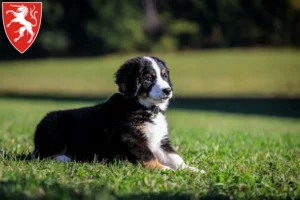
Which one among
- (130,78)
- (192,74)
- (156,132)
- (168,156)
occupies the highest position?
(130,78)

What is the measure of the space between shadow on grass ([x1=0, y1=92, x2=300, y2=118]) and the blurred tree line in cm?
1047

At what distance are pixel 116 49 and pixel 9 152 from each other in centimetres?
3173

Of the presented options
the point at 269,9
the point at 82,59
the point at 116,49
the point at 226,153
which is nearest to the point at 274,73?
the point at 269,9

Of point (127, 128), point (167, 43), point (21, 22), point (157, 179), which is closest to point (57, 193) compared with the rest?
point (157, 179)

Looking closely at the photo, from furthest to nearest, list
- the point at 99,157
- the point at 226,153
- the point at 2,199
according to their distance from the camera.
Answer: the point at 226,153 < the point at 99,157 < the point at 2,199

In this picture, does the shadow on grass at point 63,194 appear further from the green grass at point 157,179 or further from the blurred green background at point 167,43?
the blurred green background at point 167,43

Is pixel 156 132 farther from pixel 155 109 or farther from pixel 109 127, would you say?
pixel 109 127

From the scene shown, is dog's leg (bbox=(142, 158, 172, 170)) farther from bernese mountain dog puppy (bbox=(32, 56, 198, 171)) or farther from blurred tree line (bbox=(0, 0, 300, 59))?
blurred tree line (bbox=(0, 0, 300, 59))

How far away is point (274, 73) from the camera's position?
103 feet

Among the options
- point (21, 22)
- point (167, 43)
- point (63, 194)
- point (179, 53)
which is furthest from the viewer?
point (179, 53)

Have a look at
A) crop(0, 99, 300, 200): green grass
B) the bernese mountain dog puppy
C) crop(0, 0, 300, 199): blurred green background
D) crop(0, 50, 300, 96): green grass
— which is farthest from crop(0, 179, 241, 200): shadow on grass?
crop(0, 50, 300, 96): green grass

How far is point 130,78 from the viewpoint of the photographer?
5.22 m

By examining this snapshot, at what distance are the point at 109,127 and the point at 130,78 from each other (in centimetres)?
62

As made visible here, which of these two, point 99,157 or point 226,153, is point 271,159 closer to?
point 226,153
